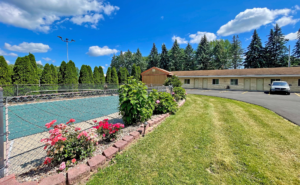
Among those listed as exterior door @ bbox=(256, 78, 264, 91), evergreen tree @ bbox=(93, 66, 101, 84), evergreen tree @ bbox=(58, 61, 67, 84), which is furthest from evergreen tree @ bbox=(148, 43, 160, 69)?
evergreen tree @ bbox=(58, 61, 67, 84)

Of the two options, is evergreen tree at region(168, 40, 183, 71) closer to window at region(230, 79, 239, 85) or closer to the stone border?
window at region(230, 79, 239, 85)

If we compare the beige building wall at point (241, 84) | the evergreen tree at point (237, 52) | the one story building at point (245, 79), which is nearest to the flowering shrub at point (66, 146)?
the one story building at point (245, 79)

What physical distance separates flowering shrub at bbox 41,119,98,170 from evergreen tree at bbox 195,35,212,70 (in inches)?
1253

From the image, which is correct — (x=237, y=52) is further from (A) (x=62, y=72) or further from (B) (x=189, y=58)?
(A) (x=62, y=72)

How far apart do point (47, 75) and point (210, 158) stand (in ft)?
45.2

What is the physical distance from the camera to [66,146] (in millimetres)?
1770

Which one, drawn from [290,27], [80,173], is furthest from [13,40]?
[290,27]

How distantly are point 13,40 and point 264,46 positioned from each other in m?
42.0

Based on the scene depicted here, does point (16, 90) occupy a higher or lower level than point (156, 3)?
lower

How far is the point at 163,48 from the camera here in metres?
34.3

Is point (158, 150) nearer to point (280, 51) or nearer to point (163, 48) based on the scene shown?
point (163, 48)

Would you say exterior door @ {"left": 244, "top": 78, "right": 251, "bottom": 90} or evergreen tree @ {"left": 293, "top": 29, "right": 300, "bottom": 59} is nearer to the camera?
exterior door @ {"left": 244, "top": 78, "right": 251, "bottom": 90}

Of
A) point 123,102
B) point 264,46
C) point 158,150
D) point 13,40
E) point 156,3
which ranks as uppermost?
point 264,46

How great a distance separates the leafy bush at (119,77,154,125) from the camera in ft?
9.69
